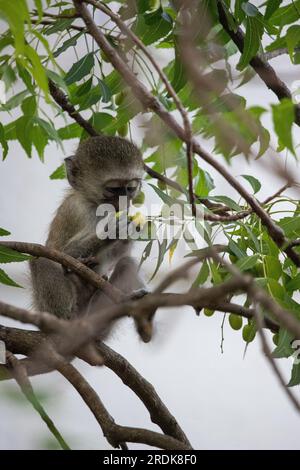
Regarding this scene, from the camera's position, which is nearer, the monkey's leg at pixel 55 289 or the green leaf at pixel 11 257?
the green leaf at pixel 11 257

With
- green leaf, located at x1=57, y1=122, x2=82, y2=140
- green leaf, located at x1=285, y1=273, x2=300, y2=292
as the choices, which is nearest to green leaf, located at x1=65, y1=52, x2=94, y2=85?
green leaf, located at x1=57, y1=122, x2=82, y2=140

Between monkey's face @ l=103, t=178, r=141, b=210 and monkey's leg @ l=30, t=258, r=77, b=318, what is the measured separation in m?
0.30

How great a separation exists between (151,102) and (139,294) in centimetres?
82

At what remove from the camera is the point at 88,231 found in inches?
88.4

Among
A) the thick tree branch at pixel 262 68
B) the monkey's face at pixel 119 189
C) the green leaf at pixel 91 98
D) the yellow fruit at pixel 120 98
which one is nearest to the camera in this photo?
the thick tree branch at pixel 262 68

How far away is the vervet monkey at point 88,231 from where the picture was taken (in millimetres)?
2135

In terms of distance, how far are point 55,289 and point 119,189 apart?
41 cm

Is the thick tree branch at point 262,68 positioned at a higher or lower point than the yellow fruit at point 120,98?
lower

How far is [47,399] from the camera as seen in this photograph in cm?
67

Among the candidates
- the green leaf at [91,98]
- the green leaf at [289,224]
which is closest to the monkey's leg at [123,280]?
the green leaf at [91,98]

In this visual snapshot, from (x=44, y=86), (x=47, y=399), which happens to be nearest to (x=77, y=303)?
(x=44, y=86)

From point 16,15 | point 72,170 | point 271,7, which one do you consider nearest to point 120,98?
point 72,170

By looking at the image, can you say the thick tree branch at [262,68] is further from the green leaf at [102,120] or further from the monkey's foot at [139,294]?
the monkey's foot at [139,294]

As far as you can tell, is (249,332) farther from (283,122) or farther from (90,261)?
(283,122)
